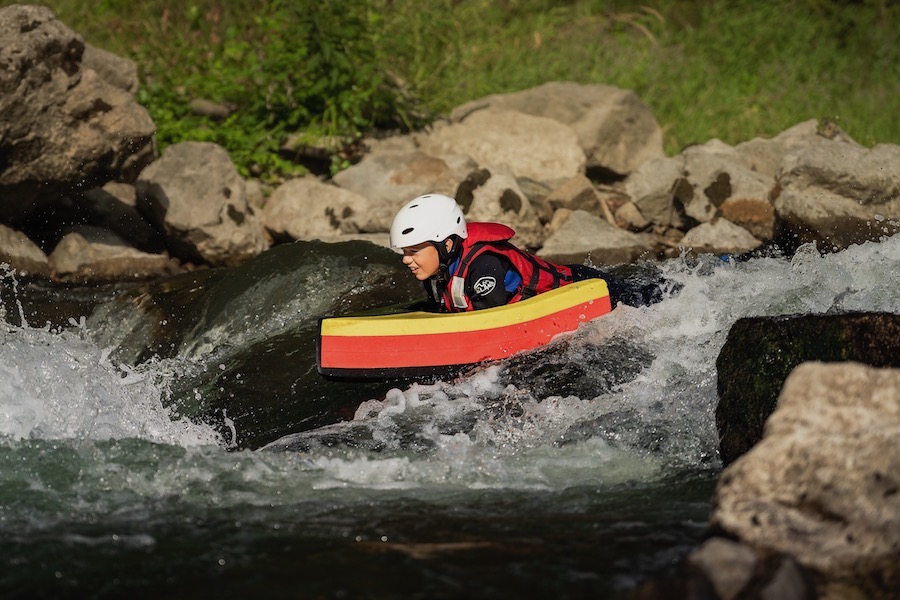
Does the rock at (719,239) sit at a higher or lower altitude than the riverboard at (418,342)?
higher

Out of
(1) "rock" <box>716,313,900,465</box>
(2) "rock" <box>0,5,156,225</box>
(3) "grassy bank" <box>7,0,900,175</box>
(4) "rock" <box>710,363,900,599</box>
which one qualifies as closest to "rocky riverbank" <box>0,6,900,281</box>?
(2) "rock" <box>0,5,156,225</box>

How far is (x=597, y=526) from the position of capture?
3666mm

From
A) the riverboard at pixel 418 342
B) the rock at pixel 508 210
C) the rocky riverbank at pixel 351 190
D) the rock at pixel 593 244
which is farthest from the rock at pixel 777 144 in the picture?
the riverboard at pixel 418 342

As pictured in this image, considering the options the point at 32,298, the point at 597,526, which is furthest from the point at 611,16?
the point at 597,526

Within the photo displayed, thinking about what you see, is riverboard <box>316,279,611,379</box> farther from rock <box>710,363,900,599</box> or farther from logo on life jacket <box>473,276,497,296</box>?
rock <box>710,363,900,599</box>

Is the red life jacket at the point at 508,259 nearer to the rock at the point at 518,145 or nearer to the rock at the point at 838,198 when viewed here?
the rock at the point at 838,198

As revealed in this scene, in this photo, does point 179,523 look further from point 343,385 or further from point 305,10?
point 305,10

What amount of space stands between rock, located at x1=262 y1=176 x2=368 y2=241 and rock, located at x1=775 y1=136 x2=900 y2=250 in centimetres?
338

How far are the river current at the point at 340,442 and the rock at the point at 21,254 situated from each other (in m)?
0.29

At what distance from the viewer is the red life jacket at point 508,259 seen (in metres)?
5.84

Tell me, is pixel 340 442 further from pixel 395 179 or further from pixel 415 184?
pixel 395 179

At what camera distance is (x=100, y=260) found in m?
8.24

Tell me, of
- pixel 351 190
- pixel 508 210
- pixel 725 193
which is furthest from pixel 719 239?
pixel 351 190

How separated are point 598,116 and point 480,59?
224 centimetres
